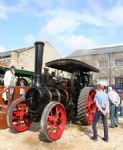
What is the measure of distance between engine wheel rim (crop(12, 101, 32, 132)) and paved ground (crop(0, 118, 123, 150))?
21cm

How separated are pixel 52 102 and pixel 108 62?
80.3ft

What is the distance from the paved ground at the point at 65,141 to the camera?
22.0 feet

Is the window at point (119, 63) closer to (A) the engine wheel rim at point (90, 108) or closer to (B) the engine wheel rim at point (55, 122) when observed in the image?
(A) the engine wheel rim at point (90, 108)

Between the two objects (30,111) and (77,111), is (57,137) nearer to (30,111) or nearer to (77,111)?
(30,111)

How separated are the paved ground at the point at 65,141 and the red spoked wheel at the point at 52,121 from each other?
0.71 ft

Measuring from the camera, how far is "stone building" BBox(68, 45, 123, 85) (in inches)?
1190

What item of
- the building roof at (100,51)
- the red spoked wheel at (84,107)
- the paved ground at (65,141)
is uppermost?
the building roof at (100,51)

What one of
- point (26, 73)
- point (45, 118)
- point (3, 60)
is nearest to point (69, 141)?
point (45, 118)

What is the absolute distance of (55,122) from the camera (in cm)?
733

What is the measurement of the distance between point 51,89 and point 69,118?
4.68ft

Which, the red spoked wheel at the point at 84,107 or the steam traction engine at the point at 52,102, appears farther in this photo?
the red spoked wheel at the point at 84,107

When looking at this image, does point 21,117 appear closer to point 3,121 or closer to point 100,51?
point 3,121

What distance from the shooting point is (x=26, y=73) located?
1402cm

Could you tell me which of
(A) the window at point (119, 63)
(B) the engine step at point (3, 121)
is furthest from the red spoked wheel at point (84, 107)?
(A) the window at point (119, 63)
